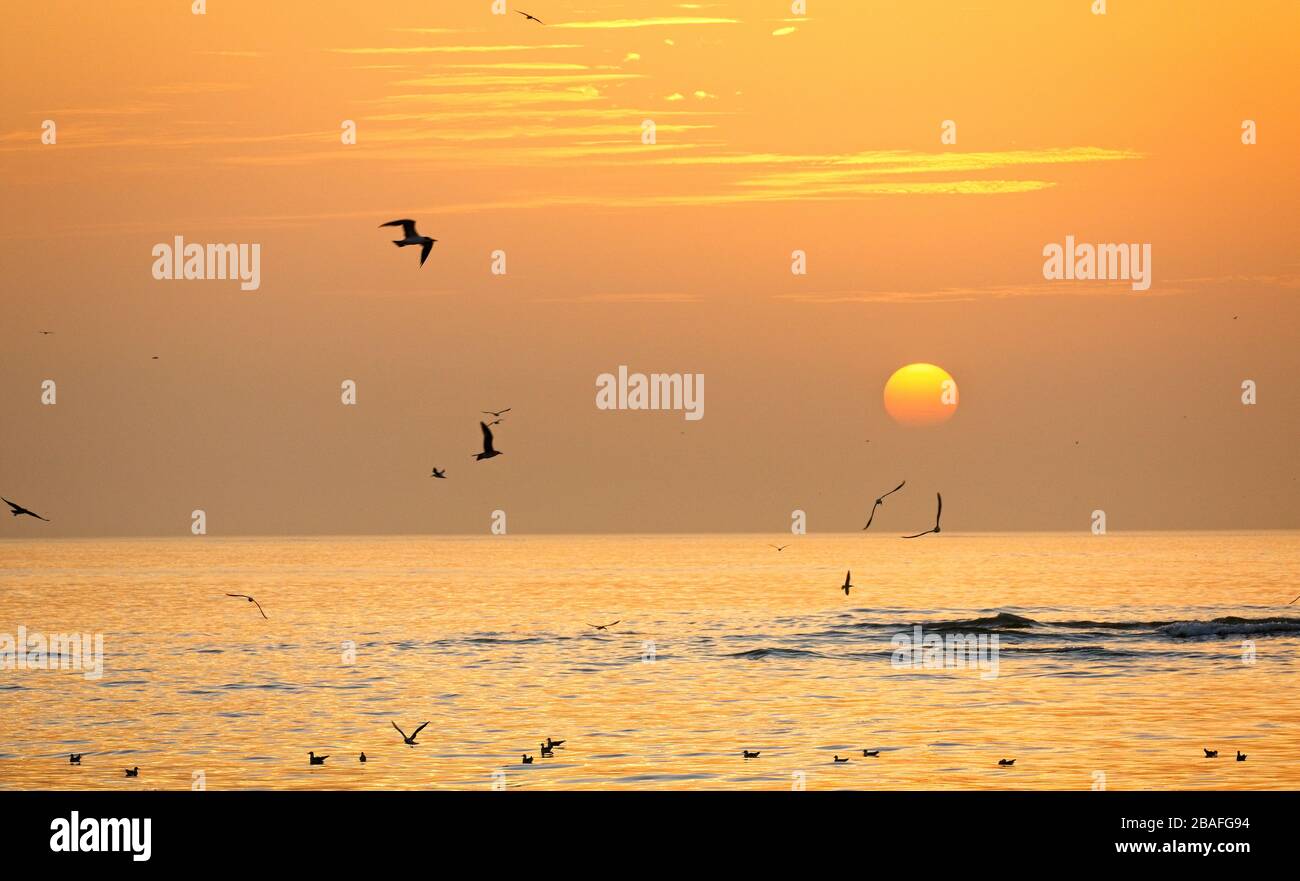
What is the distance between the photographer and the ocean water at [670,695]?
27.6m

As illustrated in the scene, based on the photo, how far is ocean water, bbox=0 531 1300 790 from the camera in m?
27.6

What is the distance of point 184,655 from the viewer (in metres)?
56.7

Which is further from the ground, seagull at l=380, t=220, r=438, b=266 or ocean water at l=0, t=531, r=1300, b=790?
seagull at l=380, t=220, r=438, b=266

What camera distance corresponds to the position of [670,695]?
132ft

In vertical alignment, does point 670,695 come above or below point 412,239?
below

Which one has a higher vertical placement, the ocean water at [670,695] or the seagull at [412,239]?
the seagull at [412,239]

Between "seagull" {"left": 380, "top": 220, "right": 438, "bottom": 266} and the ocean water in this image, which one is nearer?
the ocean water

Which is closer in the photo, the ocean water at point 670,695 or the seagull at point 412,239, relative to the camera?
the ocean water at point 670,695
